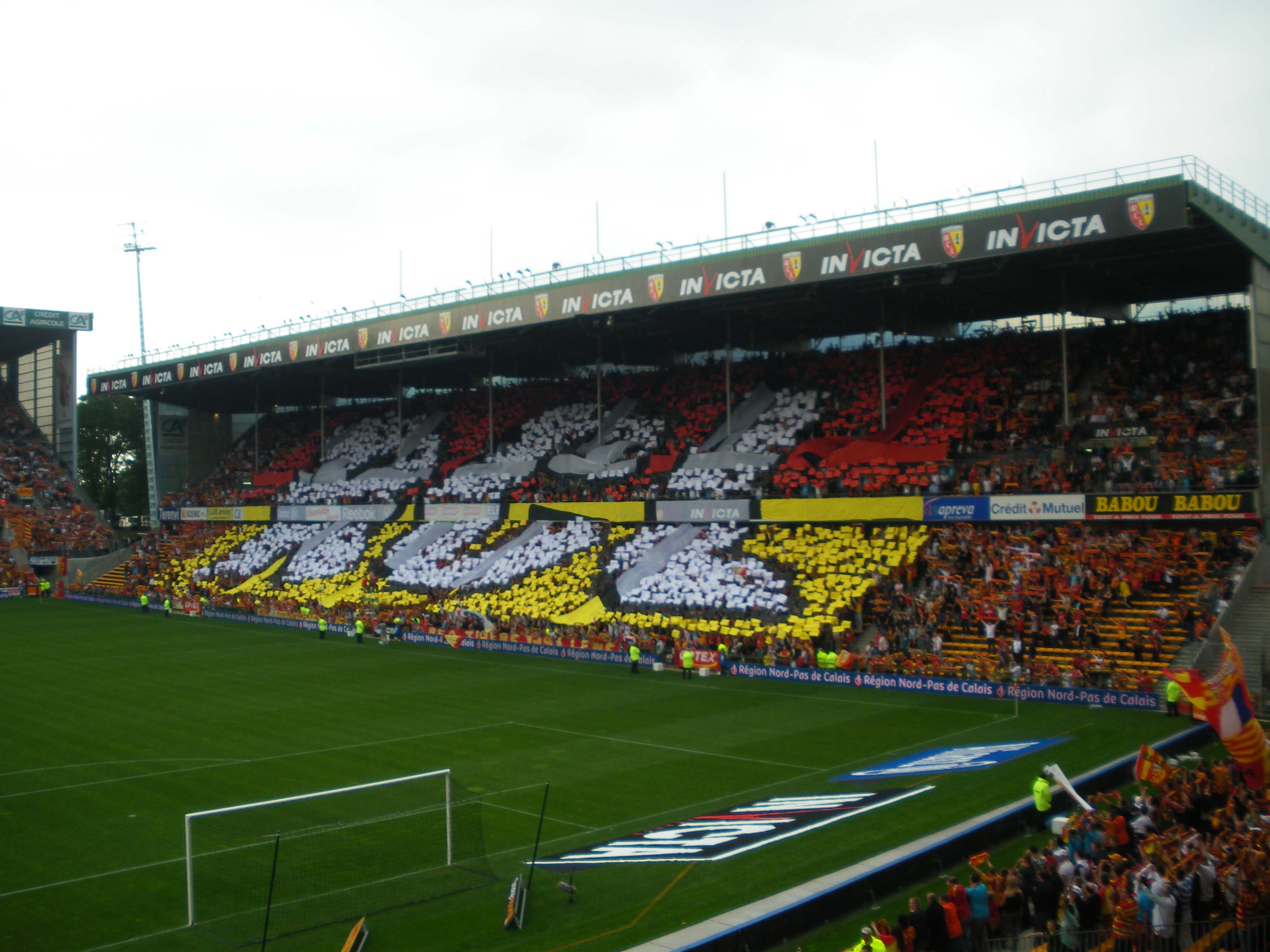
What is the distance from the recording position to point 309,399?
6944cm

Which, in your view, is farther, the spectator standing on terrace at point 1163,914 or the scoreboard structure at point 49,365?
the scoreboard structure at point 49,365

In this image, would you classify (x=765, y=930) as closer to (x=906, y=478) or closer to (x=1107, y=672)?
(x=1107, y=672)

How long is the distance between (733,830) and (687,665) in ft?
54.2

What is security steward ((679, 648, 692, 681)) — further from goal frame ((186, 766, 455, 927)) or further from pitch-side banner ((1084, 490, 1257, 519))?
goal frame ((186, 766, 455, 927))

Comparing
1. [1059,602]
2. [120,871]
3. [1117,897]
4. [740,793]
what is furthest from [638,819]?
[1059,602]

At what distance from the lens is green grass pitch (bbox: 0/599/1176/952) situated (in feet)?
44.6

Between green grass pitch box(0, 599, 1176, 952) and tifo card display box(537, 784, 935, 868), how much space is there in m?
0.30

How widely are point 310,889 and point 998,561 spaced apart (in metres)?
25.0

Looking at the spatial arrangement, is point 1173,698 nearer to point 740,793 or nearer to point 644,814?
point 740,793

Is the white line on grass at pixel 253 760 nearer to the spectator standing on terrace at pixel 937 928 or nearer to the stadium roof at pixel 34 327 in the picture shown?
the spectator standing on terrace at pixel 937 928

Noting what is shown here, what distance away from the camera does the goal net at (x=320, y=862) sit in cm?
1347

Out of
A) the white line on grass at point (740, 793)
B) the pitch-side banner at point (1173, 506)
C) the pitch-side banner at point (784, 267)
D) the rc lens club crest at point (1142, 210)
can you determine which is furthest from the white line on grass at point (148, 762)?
the rc lens club crest at point (1142, 210)

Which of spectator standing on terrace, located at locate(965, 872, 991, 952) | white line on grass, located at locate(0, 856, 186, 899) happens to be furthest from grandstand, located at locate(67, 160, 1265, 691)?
white line on grass, located at locate(0, 856, 186, 899)

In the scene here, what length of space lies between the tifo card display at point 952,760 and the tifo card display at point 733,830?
135 cm
